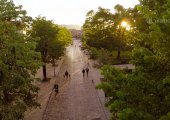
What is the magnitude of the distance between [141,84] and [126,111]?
1664mm

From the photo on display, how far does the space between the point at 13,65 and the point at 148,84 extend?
1055 centimetres

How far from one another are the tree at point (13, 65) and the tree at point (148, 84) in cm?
859

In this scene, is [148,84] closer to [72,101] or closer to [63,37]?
[72,101]

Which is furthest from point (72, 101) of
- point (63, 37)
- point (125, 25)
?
point (63, 37)

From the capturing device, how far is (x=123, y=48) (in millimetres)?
61219

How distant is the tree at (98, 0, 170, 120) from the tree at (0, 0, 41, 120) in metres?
8.59

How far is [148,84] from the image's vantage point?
13.8m

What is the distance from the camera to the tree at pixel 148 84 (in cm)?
1317

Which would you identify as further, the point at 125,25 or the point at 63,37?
the point at 63,37

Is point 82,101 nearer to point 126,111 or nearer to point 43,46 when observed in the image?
point 43,46

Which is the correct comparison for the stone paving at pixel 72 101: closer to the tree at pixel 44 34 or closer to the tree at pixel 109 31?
the tree at pixel 44 34

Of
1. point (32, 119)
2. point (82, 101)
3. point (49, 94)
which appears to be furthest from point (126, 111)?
point (49, 94)

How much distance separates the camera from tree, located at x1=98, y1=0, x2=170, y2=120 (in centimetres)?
1317

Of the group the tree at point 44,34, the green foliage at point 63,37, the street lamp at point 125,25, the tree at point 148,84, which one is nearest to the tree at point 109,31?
the street lamp at point 125,25
